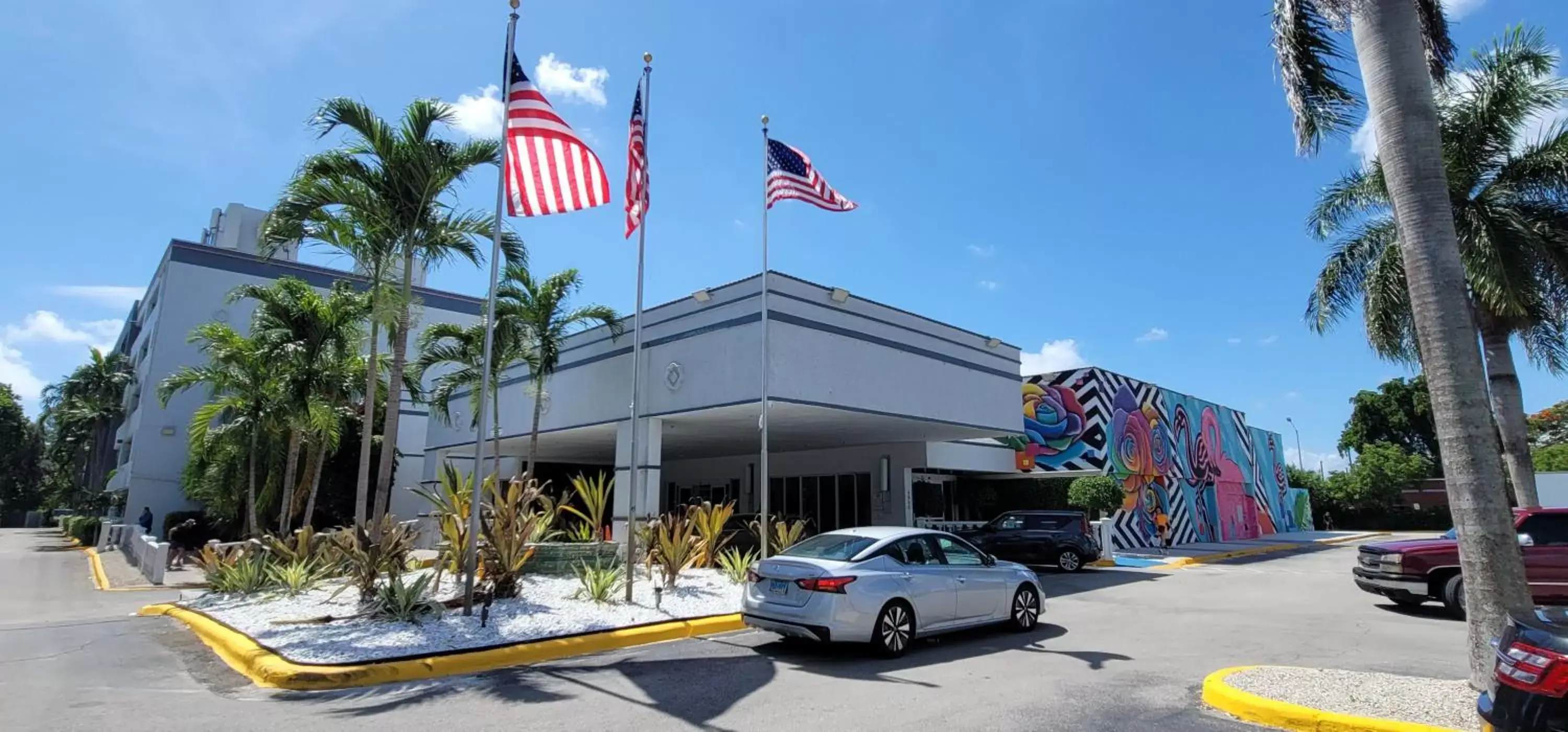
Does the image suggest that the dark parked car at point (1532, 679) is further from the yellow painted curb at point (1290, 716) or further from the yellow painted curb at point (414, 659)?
the yellow painted curb at point (414, 659)

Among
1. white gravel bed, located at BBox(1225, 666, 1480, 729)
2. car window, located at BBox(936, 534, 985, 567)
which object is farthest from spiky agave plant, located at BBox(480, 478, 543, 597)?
white gravel bed, located at BBox(1225, 666, 1480, 729)

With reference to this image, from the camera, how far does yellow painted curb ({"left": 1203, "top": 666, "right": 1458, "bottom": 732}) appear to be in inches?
226

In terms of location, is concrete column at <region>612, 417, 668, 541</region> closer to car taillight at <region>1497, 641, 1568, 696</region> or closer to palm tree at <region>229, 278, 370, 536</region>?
palm tree at <region>229, 278, 370, 536</region>

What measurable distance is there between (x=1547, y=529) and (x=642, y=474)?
15248mm

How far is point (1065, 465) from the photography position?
2844cm

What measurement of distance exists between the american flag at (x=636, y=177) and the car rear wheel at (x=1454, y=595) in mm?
→ 13413

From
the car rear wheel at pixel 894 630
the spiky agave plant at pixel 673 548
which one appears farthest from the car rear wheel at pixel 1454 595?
the spiky agave plant at pixel 673 548

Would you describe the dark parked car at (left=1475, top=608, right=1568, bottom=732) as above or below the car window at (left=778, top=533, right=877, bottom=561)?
below

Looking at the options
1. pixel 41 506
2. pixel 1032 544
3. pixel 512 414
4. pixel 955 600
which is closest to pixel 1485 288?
pixel 1032 544

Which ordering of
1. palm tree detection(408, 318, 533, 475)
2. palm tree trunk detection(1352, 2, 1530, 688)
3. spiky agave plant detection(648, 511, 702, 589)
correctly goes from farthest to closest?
palm tree detection(408, 318, 533, 475)
spiky agave plant detection(648, 511, 702, 589)
palm tree trunk detection(1352, 2, 1530, 688)

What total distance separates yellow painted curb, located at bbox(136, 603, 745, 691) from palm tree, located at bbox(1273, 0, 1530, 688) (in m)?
8.06

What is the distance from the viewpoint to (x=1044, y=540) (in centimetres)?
2059

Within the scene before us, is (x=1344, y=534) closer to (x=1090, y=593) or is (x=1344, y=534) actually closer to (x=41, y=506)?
(x=1090, y=593)

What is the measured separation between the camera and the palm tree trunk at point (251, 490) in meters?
21.0
